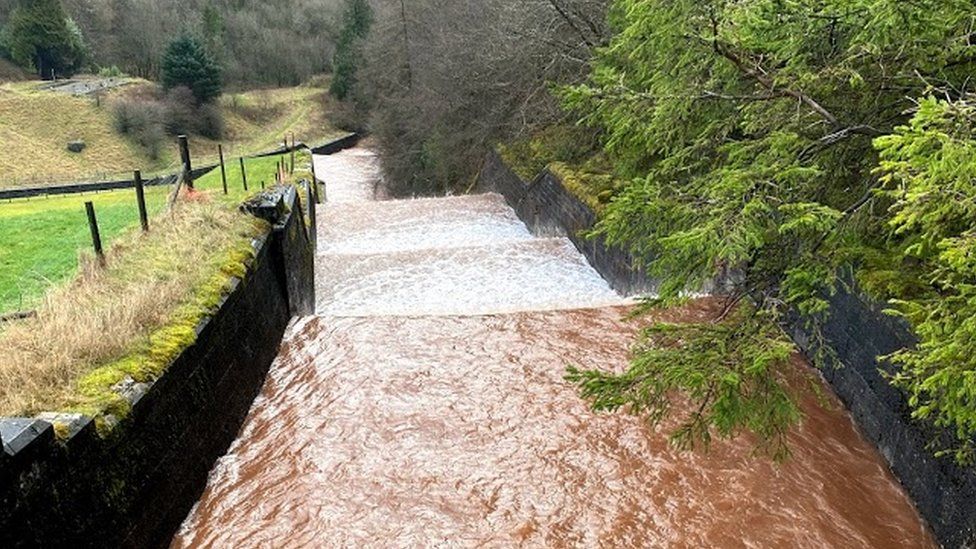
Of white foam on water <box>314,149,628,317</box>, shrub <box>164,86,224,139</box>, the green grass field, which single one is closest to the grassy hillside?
shrub <box>164,86,224,139</box>

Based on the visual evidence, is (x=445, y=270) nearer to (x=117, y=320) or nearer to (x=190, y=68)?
(x=117, y=320)

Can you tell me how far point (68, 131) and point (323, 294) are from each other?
3112 centimetres

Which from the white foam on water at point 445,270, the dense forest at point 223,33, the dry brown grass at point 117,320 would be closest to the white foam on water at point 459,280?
the white foam on water at point 445,270

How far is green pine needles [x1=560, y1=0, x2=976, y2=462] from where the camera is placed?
3041mm

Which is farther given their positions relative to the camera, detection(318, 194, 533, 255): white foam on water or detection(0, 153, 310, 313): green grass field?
detection(318, 194, 533, 255): white foam on water

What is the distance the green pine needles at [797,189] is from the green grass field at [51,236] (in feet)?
17.7

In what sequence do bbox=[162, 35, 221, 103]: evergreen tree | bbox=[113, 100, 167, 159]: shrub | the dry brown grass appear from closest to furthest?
the dry brown grass
bbox=[113, 100, 167, 159]: shrub
bbox=[162, 35, 221, 103]: evergreen tree

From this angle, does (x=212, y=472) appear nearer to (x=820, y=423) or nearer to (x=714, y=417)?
(x=714, y=417)

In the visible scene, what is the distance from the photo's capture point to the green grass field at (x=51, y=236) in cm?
861

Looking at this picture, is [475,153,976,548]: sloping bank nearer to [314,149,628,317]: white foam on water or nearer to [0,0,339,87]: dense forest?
[314,149,628,317]: white foam on water

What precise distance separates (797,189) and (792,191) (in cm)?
5

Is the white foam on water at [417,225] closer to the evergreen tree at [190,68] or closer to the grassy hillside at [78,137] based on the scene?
the grassy hillside at [78,137]

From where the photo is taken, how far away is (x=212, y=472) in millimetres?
5453

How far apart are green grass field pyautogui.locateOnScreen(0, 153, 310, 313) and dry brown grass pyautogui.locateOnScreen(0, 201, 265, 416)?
24.0 inches
